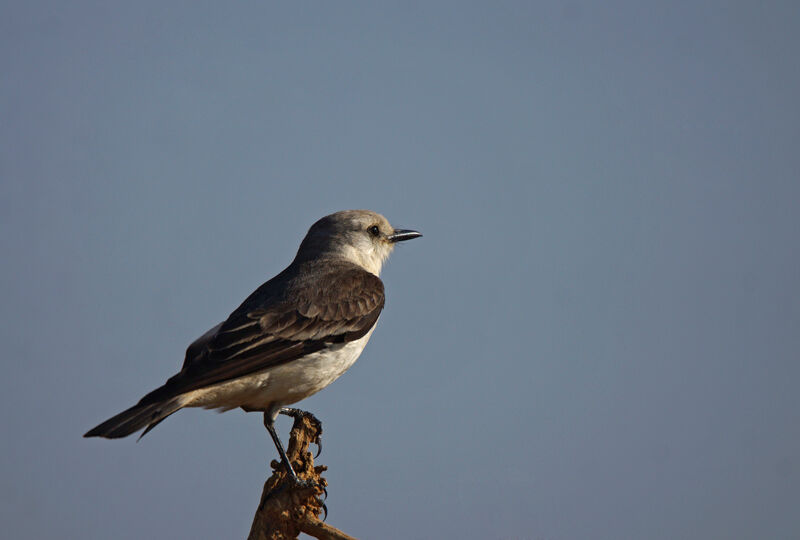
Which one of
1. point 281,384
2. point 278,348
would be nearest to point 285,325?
point 278,348

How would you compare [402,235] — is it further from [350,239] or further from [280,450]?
[280,450]

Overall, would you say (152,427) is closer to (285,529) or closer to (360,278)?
(285,529)

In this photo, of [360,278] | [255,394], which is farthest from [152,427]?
[360,278]

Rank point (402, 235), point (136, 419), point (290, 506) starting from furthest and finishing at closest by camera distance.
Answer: point (402, 235)
point (290, 506)
point (136, 419)

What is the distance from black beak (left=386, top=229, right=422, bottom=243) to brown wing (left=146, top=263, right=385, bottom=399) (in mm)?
1186

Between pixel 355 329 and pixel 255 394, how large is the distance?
1.21 metres

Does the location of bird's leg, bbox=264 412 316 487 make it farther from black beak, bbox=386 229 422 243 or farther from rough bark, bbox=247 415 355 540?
black beak, bbox=386 229 422 243

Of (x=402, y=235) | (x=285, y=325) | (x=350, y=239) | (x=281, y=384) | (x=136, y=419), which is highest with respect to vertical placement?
(x=402, y=235)

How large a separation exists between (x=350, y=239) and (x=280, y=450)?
2997 mm

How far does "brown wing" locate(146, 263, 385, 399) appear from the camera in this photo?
701cm

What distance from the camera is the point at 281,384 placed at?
24.0 feet

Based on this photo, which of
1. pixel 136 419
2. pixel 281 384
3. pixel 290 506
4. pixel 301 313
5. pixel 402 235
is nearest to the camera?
pixel 136 419

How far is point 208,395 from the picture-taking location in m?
7.00

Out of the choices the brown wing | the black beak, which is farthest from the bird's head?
the brown wing
